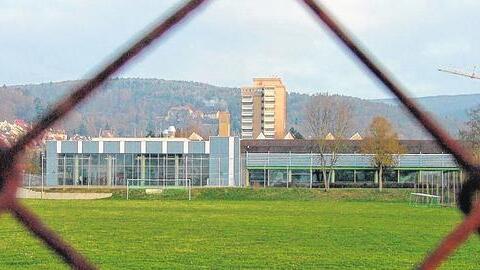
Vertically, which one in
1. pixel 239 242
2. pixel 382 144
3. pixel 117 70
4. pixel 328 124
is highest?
pixel 328 124

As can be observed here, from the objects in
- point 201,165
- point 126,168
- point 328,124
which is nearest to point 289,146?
point 328,124

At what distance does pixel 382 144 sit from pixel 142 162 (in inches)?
521

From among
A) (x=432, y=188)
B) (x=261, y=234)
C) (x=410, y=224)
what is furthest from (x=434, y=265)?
(x=432, y=188)

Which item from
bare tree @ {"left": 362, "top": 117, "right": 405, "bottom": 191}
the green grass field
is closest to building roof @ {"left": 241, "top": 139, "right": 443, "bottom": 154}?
bare tree @ {"left": 362, "top": 117, "right": 405, "bottom": 191}

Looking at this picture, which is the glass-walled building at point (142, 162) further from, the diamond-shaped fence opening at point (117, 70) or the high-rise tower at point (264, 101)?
the diamond-shaped fence opening at point (117, 70)

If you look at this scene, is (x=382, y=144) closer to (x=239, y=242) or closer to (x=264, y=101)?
(x=239, y=242)

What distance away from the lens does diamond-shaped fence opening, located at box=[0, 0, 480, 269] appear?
0.55m

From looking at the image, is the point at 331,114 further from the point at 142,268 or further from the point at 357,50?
the point at 357,50

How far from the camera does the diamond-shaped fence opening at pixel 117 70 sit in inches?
21.5

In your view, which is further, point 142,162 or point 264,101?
point 142,162

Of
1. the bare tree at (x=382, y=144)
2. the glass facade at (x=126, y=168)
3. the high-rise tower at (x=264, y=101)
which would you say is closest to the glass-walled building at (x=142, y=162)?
the glass facade at (x=126, y=168)

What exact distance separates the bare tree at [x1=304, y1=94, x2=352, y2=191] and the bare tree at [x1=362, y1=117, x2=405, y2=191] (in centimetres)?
293

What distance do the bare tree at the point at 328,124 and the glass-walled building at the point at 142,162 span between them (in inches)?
197

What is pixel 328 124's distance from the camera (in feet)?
176
